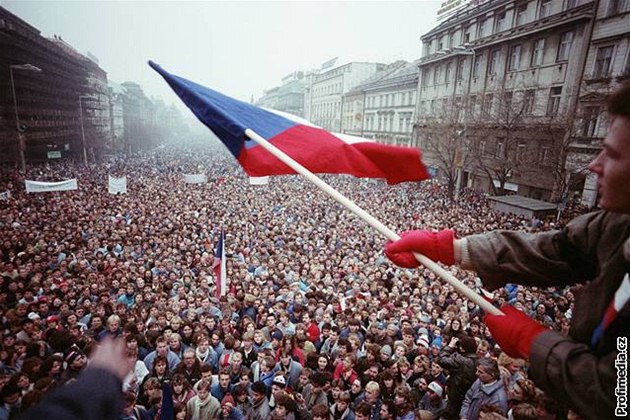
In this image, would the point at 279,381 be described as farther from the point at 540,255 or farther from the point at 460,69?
the point at 460,69

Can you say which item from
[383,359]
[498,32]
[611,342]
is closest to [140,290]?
[383,359]

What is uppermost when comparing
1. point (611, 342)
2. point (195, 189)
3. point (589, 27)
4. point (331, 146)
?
point (589, 27)

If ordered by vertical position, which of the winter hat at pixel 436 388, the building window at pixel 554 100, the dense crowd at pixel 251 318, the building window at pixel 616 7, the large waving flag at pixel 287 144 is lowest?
the dense crowd at pixel 251 318

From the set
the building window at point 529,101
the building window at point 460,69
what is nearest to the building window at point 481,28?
the building window at point 460,69

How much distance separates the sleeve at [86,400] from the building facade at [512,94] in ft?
80.6

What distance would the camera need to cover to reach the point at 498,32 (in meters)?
30.7

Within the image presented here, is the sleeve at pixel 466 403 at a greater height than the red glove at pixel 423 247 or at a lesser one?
lesser

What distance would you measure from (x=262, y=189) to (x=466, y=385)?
78.7 ft

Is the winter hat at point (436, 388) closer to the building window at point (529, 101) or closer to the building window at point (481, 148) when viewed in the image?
the building window at point (481, 148)

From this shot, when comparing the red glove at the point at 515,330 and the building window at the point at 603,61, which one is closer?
the red glove at the point at 515,330

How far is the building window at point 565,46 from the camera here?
936 inches

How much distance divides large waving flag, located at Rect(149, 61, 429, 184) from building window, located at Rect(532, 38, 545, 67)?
29388mm

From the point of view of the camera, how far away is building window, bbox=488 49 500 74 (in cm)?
3023

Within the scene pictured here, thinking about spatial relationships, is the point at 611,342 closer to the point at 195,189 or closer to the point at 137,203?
the point at 137,203
